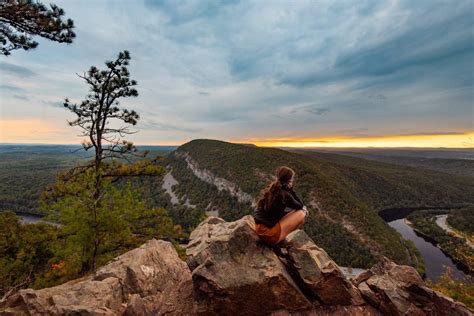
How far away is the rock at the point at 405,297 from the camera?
9.11m

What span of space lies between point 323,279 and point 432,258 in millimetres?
134371

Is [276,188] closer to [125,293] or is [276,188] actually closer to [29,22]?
[125,293]

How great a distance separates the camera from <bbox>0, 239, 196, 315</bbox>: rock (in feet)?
24.9

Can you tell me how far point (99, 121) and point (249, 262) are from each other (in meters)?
18.5

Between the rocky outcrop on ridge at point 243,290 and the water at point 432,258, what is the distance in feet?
312

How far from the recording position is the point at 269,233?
9.37m

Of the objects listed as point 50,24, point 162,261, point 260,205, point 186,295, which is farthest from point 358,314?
point 50,24

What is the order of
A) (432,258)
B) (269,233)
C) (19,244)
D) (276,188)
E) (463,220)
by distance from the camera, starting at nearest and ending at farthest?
(276,188) < (269,233) < (19,244) < (432,258) < (463,220)

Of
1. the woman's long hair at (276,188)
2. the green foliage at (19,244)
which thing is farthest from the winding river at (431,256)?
the green foliage at (19,244)

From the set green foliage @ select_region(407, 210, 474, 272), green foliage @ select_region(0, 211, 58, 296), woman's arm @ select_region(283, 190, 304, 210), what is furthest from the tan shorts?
green foliage @ select_region(407, 210, 474, 272)

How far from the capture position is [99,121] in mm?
21375

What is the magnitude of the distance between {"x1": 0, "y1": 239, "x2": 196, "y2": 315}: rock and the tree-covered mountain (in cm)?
9780

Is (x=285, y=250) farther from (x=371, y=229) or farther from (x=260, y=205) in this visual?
(x=371, y=229)

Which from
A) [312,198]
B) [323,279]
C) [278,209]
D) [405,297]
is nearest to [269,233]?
[278,209]
